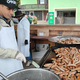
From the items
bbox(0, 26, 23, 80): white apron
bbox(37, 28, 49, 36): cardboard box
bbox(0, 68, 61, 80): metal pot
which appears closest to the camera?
bbox(0, 68, 61, 80): metal pot

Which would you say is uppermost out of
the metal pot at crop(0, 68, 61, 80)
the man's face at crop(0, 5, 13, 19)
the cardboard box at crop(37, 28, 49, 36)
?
the man's face at crop(0, 5, 13, 19)

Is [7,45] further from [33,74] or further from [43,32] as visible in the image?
[43,32]

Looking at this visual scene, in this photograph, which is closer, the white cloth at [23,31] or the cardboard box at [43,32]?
the white cloth at [23,31]

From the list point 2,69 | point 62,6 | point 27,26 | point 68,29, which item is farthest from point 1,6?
point 62,6

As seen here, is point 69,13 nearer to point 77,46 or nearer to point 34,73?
point 77,46

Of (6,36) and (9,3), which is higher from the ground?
(9,3)

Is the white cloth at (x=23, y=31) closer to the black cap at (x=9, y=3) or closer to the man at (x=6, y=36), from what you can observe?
the man at (x=6, y=36)

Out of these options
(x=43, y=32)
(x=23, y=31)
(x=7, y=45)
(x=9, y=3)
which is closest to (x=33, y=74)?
(x=7, y=45)

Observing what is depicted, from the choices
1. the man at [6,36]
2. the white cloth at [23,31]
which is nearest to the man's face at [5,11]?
the man at [6,36]

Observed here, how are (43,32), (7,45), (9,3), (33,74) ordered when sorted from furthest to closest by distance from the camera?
(43,32)
(7,45)
(9,3)
(33,74)

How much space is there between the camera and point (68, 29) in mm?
3398

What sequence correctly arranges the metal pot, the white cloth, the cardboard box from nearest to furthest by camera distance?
the metal pot → the white cloth → the cardboard box

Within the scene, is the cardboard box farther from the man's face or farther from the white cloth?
the man's face

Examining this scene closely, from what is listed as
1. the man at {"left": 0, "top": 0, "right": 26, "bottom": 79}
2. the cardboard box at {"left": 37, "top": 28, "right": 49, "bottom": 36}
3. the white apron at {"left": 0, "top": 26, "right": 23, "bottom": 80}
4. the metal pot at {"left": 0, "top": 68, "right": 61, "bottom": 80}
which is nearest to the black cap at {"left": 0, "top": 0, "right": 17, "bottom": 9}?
the man at {"left": 0, "top": 0, "right": 26, "bottom": 79}
